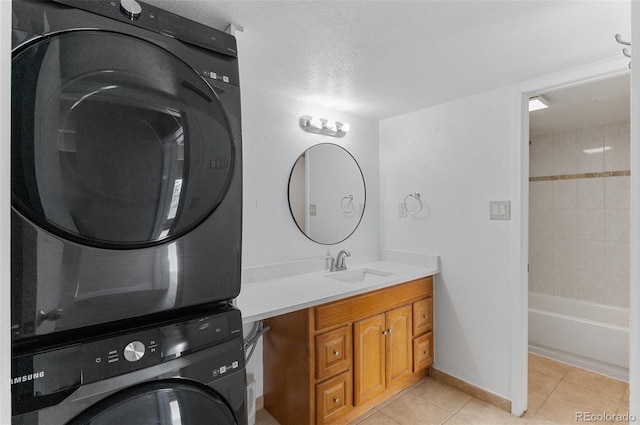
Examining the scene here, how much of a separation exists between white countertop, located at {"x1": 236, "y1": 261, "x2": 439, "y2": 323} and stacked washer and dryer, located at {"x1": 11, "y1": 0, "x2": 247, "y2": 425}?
561 mm

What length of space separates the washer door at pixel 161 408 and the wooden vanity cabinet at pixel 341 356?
32.9 inches

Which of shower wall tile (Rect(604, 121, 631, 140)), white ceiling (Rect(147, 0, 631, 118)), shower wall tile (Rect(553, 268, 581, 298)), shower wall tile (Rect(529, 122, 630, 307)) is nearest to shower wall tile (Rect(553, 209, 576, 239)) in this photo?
shower wall tile (Rect(529, 122, 630, 307))

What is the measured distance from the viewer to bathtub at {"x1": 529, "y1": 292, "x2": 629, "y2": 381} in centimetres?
257

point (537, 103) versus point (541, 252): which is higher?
point (537, 103)

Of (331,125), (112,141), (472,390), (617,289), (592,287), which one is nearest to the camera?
(112,141)

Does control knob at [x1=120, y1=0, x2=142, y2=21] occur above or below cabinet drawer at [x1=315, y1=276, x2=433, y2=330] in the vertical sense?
above

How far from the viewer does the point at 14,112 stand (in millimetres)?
720

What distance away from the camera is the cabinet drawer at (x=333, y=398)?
1.80 meters

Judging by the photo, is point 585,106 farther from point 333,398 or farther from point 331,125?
point 333,398

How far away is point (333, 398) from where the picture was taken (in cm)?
186

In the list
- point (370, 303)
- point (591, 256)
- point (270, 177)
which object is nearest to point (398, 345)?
point (370, 303)

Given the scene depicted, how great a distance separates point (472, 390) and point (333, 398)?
43.4 inches

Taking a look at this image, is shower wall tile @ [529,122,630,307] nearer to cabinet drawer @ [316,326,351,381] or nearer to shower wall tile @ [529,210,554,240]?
shower wall tile @ [529,210,554,240]

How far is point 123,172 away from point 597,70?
7.83 feet
